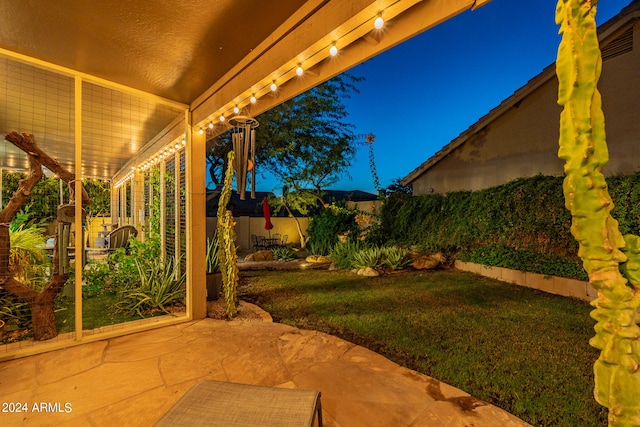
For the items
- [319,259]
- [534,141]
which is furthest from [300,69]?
[534,141]

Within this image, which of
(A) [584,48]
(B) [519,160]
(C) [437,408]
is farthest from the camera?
(B) [519,160]

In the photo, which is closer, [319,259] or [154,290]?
[154,290]

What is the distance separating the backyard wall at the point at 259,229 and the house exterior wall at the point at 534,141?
4.97 meters

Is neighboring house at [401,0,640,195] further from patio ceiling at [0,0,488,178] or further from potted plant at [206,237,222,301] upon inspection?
potted plant at [206,237,222,301]

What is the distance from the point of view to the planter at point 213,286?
4355mm

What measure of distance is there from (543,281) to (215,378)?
5.64 metres

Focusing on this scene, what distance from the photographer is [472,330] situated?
3309 millimetres

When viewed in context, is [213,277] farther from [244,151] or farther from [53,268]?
[244,151]

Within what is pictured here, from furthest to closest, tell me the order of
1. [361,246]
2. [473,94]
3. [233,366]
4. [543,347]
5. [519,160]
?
[473,94], [361,246], [519,160], [543,347], [233,366]

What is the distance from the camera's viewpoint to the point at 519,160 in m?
6.99

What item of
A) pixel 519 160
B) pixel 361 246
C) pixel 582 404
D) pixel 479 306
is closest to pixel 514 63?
pixel 519 160

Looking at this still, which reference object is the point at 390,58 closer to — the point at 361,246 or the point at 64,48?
the point at 361,246

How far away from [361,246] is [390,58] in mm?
20362

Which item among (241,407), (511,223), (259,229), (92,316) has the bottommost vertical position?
(92,316)
